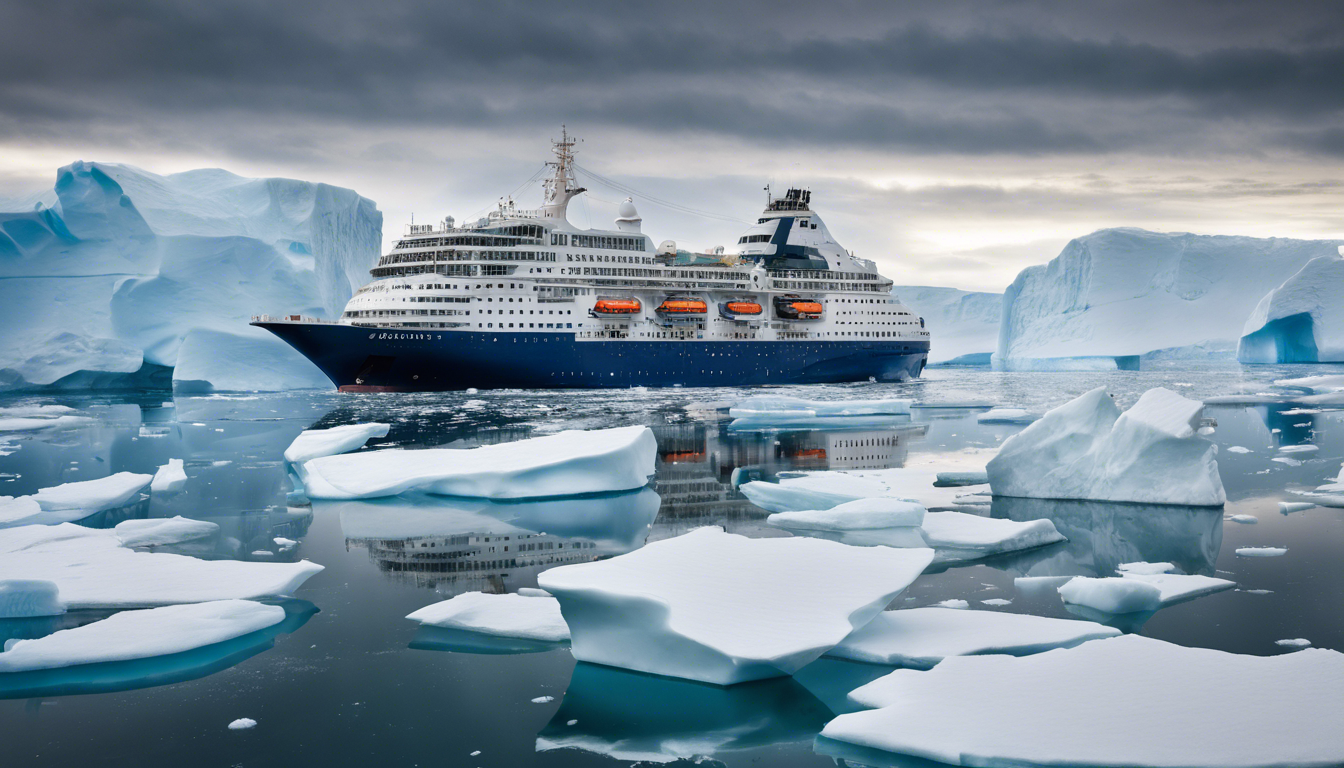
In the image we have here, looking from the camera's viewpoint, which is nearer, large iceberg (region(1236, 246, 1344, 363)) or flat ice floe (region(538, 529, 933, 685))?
flat ice floe (region(538, 529, 933, 685))

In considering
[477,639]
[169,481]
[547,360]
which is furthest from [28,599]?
[547,360]

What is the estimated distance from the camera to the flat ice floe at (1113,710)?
3488mm

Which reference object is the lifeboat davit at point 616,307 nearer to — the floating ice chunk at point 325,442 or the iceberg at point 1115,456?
the floating ice chunk at point 325,442

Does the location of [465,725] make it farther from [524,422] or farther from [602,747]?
[524,422]

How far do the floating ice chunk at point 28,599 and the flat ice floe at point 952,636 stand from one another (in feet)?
15.1

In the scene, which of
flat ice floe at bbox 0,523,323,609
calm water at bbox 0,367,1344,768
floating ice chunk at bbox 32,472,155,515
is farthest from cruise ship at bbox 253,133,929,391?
flat ice floe at bbox 0,523,323,609

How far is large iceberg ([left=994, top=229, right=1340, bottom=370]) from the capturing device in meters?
49.5

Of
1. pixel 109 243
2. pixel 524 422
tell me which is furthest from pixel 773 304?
pixel 109 243

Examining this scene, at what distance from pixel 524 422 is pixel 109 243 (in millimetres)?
21787

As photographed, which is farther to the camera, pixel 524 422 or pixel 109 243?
pixel 109 243

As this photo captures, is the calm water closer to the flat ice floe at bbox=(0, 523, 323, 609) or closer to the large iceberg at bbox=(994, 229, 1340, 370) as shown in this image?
the flat ice floe at bbox=(0, 523, 323, 609)

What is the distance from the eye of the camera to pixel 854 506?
26.6 ft

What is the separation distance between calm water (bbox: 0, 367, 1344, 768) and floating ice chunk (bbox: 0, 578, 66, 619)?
10 centimetres

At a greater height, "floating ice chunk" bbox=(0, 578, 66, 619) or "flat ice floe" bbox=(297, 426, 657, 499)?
"flat ice floe" bbox=(297, 426, 657, 499)
